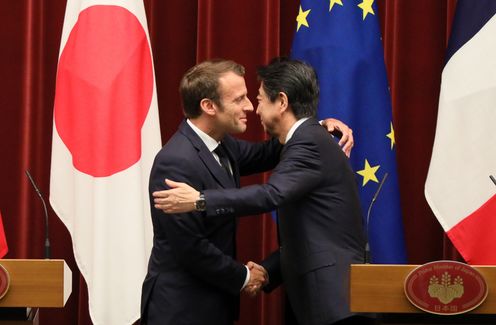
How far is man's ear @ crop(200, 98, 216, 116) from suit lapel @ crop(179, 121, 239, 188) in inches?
3.5

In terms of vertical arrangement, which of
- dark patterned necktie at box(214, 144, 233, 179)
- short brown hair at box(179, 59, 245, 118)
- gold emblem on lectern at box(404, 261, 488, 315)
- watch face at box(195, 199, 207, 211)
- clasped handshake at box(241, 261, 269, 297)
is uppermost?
short brown hair at box(179, 59, 245, 118)

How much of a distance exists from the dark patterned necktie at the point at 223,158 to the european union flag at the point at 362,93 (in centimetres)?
77

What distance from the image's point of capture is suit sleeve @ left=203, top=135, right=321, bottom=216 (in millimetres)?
2938

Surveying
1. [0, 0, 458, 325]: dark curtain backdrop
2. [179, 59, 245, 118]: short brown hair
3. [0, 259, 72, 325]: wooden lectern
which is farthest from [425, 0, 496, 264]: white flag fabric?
[0, 259, 72, 325]: wooden lectern

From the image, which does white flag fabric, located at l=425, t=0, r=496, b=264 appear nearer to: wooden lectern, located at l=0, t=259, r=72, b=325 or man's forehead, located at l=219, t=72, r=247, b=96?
man's forehead, located at l=219, t=72, r=247, b=96

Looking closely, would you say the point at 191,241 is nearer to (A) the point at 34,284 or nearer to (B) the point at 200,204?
(B) the point at 200,204

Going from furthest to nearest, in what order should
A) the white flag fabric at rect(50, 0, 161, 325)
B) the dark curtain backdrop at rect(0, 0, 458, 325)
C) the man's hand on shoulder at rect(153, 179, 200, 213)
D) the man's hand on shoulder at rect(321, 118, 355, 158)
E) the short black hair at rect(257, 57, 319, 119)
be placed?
the dark curtain backdrop at rect(0, 0, 458, 325)
the white flag fabric at rect(50, 0, 161, 325)
the man's hand on shoulder at rect(321, 118, 355, 158)
the short black hair at rect(257, 57, 319, 119)
the man's hand on shoulder at rect(153, 179, 200, 213)

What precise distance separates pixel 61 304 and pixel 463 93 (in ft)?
6.46

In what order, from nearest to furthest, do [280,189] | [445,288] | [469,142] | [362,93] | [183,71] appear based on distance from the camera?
[445,288] < [280,189] < [469,142] < [362,93] < [183,71]

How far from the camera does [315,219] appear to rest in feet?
10.3

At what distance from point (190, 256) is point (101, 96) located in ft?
3.80

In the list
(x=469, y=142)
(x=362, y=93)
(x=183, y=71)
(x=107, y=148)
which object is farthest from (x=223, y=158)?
(x=183, y=71)

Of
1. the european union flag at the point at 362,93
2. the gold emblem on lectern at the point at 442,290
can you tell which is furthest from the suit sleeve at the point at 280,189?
the european union flag at the point at 362,93

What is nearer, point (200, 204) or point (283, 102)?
point (200, 204)
